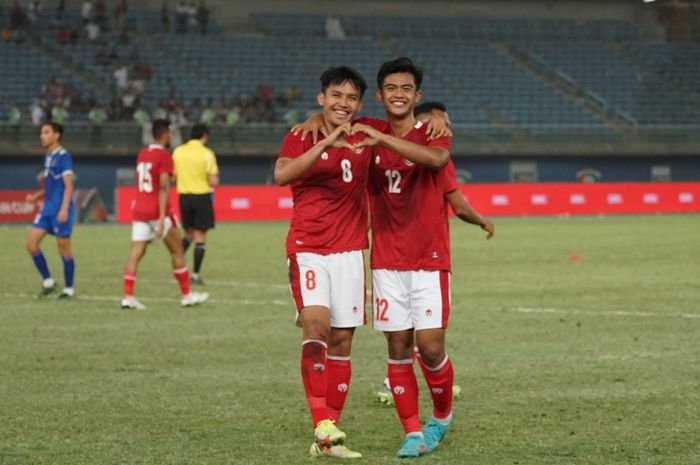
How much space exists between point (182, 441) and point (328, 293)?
1.16 metres

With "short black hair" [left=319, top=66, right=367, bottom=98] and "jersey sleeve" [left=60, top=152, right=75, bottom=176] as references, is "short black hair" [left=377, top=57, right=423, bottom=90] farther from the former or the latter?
"jersey sleeve" [left=60, top=152, right=75, bottom=176]

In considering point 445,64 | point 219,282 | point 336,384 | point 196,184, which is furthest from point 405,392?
point 445,64

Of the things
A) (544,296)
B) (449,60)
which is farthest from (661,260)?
(449,60)

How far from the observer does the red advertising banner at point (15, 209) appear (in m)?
36.8

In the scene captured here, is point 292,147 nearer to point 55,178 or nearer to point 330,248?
point 330,248

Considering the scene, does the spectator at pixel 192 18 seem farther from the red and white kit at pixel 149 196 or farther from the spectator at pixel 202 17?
the red and white kit at pixel 149 196

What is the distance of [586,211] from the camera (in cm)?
4122

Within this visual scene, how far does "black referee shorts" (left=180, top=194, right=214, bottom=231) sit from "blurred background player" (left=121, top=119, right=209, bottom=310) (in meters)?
3.42

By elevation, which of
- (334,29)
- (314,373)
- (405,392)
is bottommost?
(405,392)

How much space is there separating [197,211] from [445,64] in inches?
1393

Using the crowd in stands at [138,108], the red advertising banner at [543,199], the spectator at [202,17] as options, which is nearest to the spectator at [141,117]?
the crowd in stands at [138,108]

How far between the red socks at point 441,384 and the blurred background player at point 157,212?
8788 millimetres

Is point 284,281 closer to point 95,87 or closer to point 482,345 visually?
point 482,345

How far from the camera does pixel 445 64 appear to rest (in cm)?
5450
